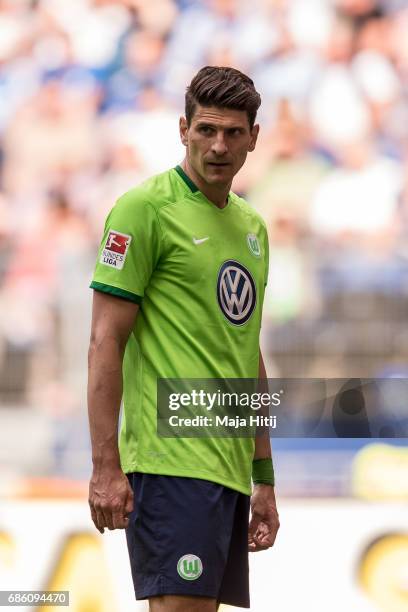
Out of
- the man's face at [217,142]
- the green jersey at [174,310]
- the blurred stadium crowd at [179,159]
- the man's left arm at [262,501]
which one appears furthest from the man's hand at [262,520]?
the blurred stadium crowd at [179,159]

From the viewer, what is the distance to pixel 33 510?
383 cm

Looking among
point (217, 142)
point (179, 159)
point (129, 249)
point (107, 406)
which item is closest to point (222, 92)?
point (217, 142)

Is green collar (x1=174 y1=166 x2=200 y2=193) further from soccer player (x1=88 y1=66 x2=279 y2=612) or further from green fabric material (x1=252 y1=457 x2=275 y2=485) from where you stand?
green fabric material (x1=252 y1=457 x2=275 y2=485)

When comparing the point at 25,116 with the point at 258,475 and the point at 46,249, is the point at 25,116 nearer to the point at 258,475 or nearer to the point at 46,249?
the point at 46,249

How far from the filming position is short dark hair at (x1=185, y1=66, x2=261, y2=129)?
1.90m

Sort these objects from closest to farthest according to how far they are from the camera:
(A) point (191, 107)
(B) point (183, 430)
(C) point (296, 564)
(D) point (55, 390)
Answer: (B) point (183, 430) → (A) point (191, 107) → (C) point (296, 564) → (D) point (55, 390)

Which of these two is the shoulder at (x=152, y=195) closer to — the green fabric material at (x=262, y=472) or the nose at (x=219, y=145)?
the nose at (x=219, y=145)

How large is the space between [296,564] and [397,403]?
68cm

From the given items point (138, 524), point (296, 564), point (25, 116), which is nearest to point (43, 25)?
point (25, 116)

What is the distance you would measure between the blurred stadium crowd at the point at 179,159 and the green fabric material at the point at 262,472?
1889mm

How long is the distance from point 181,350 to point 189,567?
357 millimetres

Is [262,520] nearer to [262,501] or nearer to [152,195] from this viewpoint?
[262,501]

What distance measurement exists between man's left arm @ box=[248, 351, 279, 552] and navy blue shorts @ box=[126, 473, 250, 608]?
0.60 ft

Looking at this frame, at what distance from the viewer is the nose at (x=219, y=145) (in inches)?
73.7
